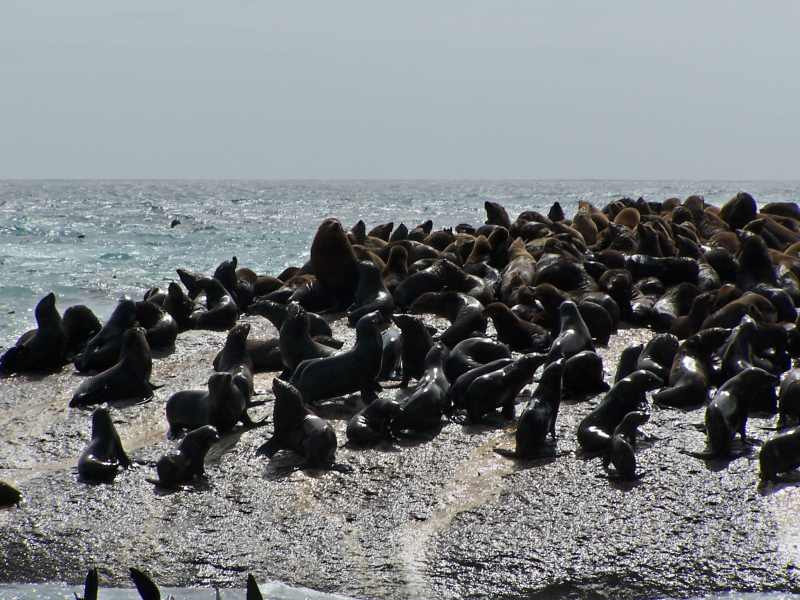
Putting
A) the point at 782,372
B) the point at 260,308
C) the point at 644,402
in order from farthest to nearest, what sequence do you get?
the point at 260,308 < the point at 782,372 < the point at 644,402

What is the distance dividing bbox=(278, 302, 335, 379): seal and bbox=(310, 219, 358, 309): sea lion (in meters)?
2.83

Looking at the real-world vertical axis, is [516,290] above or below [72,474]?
above

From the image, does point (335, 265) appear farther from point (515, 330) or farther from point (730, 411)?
point (730, 411)

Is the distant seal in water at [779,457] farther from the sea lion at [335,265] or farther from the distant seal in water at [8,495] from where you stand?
the sea lion at [335,265]

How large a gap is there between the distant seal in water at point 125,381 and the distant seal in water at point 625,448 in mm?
3693

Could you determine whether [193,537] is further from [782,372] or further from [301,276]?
[301,276]

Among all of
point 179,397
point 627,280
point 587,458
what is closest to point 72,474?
point 179,397

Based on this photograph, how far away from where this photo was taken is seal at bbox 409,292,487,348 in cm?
889

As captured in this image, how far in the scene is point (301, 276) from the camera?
1216 cm

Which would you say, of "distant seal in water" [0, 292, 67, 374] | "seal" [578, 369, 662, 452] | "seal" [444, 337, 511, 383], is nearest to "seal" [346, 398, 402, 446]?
"seal" [444, 337, 511, 383]

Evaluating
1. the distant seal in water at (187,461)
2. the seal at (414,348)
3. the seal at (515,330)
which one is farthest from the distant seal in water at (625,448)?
the seal at (515,330)

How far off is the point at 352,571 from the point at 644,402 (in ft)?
9.33

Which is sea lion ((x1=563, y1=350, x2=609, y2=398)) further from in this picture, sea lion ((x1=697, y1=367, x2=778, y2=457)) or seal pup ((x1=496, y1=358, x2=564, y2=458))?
sea lion ((x1=697, y1=367, x2=778, y2=457))

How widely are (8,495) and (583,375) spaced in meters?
3.85
